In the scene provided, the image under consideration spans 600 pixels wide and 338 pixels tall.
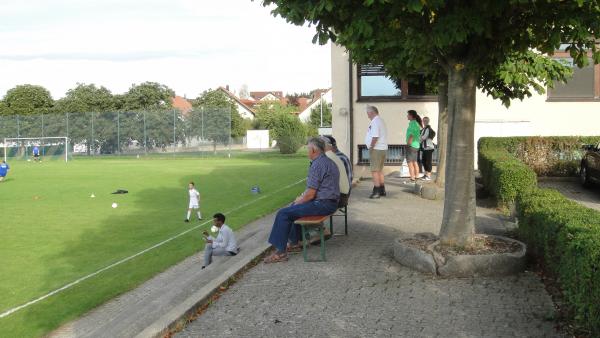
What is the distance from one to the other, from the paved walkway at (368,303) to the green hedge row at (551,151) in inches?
436

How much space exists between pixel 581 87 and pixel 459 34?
1696 cm

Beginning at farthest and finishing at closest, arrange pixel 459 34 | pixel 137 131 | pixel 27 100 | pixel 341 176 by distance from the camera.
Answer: pixel 27 100, pixel 137 131, pixel 341 176, pixel 459 34

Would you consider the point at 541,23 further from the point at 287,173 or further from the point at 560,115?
the point at 287,173

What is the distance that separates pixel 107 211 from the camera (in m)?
16.4

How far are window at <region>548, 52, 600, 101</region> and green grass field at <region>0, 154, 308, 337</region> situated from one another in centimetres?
943

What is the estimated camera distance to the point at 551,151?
17641mm

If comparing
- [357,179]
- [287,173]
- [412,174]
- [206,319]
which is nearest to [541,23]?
[206,319]

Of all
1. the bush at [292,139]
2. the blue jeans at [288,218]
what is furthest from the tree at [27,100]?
the blue jeans at [288,218]

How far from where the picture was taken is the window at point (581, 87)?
21.1 meters

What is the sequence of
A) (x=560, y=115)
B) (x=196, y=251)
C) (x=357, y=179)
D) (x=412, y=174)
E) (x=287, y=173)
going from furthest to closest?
1. (x=287, y=173)
2. (x=560, y=115)
3. (x=357, y=179)
4. (x=412, y=174)
5. (x=196, y=251)

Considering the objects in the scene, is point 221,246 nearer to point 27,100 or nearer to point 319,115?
point 27,100

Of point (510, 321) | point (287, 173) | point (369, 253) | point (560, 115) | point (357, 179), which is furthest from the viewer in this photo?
point (287, 173)

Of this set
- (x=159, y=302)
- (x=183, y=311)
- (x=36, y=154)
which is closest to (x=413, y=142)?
(x=159, y=302)

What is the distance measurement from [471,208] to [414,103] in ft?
48.1
